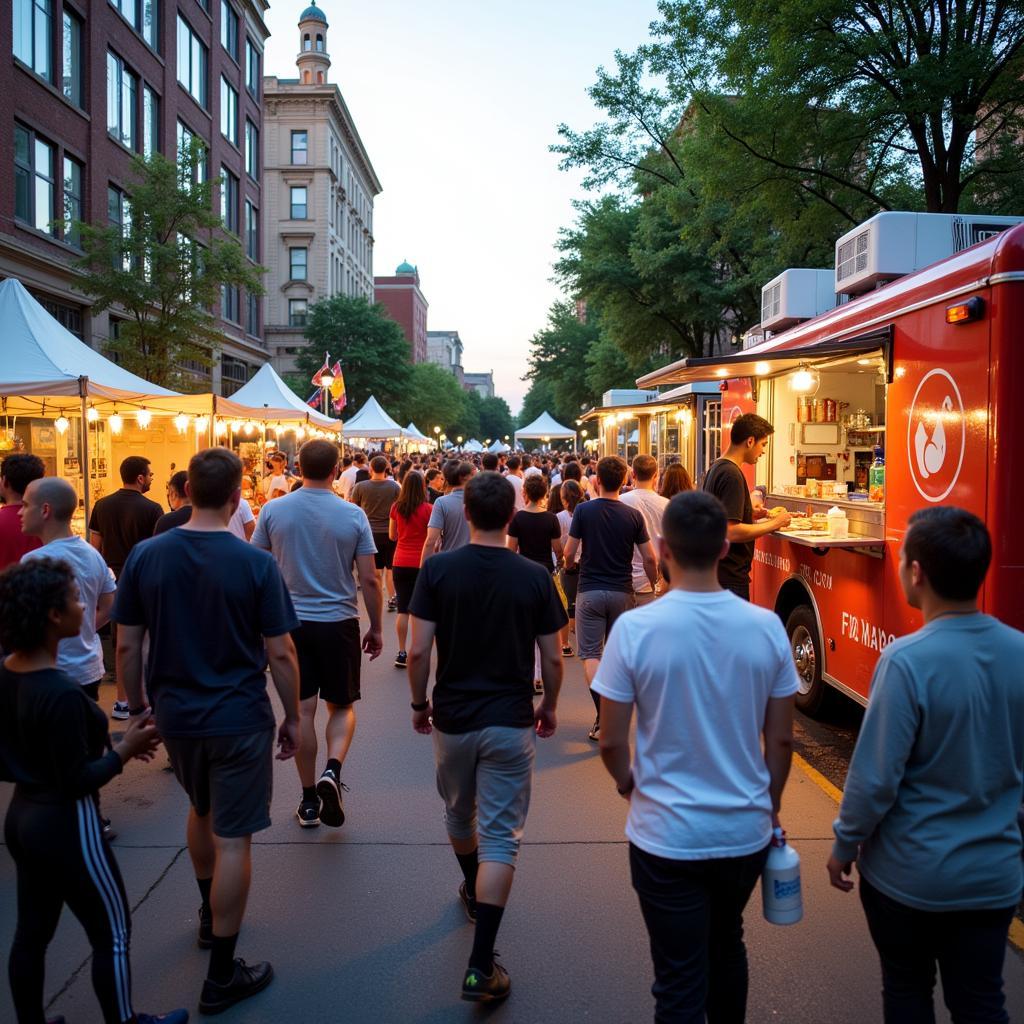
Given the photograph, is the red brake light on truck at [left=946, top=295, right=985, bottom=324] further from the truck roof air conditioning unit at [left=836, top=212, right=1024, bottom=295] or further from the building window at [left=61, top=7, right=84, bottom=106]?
the building window at [left=61, top=7, right=84, bottom=106]

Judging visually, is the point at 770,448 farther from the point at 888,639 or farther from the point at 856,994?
the point at 856,994

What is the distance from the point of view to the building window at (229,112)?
125 ft

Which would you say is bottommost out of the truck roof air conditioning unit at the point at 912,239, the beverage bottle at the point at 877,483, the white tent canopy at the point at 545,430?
the beverage bottle at the point at 877,483

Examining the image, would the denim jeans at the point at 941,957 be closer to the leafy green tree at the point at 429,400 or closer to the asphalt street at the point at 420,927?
the asphalt street at the point at 420,927

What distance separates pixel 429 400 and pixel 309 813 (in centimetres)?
6336

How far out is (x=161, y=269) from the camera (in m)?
20.0

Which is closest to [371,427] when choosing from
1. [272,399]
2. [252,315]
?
[272,399]

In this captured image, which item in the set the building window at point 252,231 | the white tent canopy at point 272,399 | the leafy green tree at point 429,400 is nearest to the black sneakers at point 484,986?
the white tent canopy at point 272,399

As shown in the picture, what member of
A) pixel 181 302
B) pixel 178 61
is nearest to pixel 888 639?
pixel 181 302

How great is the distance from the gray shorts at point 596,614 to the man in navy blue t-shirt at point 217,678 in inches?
132

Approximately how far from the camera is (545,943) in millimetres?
3902

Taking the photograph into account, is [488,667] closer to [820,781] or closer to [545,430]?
[820,781]

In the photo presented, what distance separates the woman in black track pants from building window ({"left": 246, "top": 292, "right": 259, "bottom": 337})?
42563 millimetres

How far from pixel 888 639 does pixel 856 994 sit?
258 cm
